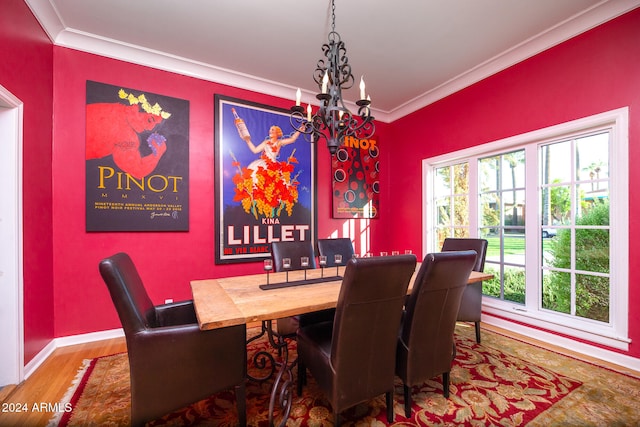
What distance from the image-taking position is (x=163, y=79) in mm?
2869

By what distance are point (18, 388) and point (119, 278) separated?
1.54 meters

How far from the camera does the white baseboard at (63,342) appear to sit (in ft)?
6.66

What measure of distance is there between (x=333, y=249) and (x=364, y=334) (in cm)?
154

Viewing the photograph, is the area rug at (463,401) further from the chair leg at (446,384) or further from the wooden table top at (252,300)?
the wooden table top at (252,300)

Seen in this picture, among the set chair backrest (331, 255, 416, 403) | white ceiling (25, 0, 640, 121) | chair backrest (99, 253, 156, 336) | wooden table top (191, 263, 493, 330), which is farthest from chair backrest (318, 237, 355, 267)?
white ceiling (25, 0, 640, 121)

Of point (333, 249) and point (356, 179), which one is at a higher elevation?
point (356, 179)

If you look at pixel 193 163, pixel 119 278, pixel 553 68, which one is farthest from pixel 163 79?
pixel 553 68

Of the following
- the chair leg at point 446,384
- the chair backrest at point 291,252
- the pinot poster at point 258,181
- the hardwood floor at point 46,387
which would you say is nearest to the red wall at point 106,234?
the pinot poster at point 258,181

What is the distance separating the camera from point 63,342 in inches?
96.1

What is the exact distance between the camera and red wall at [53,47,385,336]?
2.46 m

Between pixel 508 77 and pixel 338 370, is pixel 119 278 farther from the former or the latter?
pixel 508 77

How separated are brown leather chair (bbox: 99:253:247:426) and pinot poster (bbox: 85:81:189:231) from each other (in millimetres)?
1641

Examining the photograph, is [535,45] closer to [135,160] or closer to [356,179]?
[356,179]

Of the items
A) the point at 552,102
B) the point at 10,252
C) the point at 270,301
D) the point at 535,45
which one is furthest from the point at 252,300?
the point at 535,45
